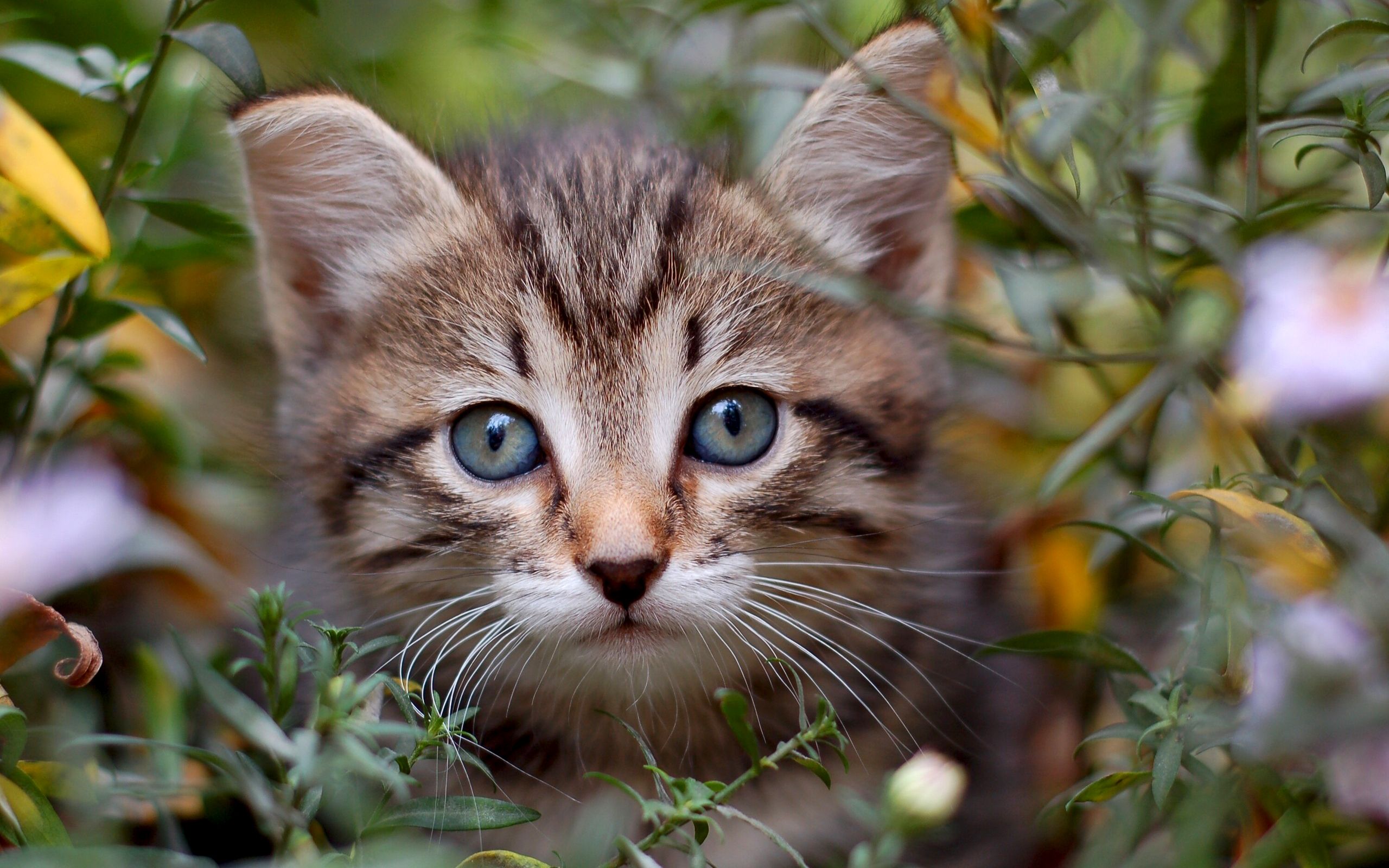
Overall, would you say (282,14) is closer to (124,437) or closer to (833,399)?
(124,437)

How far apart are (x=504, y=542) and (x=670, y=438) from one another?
0.23 m

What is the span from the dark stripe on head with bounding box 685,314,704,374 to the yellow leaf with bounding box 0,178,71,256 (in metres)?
0.67

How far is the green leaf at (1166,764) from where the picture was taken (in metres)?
0.87

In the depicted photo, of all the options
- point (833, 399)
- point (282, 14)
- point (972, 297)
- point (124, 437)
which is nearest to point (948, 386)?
point (833, 399)

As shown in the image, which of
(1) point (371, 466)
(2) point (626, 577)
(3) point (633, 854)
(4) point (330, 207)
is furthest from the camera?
(4) point (330, 207)

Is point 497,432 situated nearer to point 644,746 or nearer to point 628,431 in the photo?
point 628,431

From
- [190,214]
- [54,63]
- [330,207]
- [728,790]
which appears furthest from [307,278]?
[728,790]

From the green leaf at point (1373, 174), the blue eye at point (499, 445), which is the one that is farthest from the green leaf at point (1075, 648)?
the blue eye at point (499, 445)

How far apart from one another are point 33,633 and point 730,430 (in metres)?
0.75

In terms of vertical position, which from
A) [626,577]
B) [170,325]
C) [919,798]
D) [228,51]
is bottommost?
[919,798]

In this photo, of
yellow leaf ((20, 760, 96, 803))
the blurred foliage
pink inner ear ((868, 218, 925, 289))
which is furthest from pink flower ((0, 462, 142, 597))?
pink inner ear ((868, 218, 925, 289))

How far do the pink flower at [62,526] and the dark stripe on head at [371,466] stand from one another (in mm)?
294

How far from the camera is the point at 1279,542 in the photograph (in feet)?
3.05

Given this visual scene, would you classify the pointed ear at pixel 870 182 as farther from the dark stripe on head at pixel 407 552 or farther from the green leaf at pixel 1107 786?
the green leaf at pixel 1107 786
